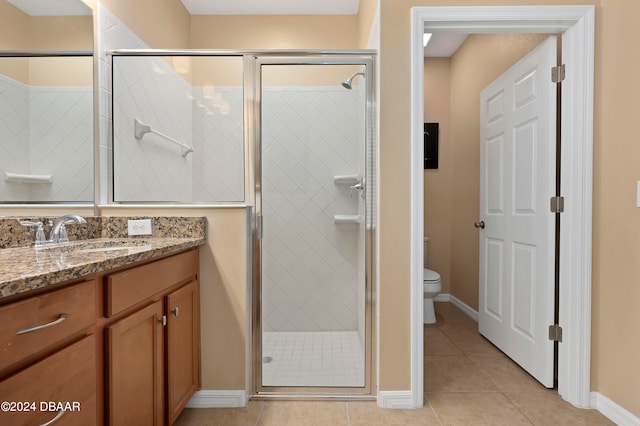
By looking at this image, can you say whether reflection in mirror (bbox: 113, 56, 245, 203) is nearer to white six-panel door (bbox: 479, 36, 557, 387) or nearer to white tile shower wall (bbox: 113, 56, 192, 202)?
white tile shower wall (bbox: 113, 56, 192, 202)

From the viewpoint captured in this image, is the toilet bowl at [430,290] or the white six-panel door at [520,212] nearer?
the white six-panel door at [520,212]

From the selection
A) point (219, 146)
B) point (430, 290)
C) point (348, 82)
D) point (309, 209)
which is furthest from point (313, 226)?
point (430, 290)

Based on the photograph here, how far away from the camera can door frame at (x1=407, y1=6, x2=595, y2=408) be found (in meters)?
1.73

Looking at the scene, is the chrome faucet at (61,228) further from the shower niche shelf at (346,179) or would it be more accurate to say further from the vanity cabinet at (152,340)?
the shower niche shelf at (346,179)

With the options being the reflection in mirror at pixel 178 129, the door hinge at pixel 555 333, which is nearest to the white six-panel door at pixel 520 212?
the door hinge at pixel 555 333

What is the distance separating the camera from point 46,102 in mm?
1469

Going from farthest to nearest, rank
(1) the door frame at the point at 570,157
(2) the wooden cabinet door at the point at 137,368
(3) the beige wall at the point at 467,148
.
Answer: (3) the beige wall at the point at 467,148, (1) the door frame at the point at 570,157, (2) the wooden cabinet door at the point at 137,368

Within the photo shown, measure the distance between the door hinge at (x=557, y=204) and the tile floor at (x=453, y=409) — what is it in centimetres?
103

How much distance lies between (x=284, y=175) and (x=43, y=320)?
133 cm

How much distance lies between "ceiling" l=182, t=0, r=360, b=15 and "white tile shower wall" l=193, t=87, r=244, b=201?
129cm

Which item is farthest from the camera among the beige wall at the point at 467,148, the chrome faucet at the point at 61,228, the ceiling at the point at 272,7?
the beige wall at the point at 467,148

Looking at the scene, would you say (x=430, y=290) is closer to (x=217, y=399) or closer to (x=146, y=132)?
(x=217, y=399)

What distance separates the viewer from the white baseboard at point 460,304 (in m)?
3.16

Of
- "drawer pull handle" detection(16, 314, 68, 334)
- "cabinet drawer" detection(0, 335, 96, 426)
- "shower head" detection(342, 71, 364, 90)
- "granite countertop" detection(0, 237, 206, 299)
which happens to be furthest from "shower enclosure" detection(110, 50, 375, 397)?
"drawer pull handle" detection(16, 314, 68, 334)
